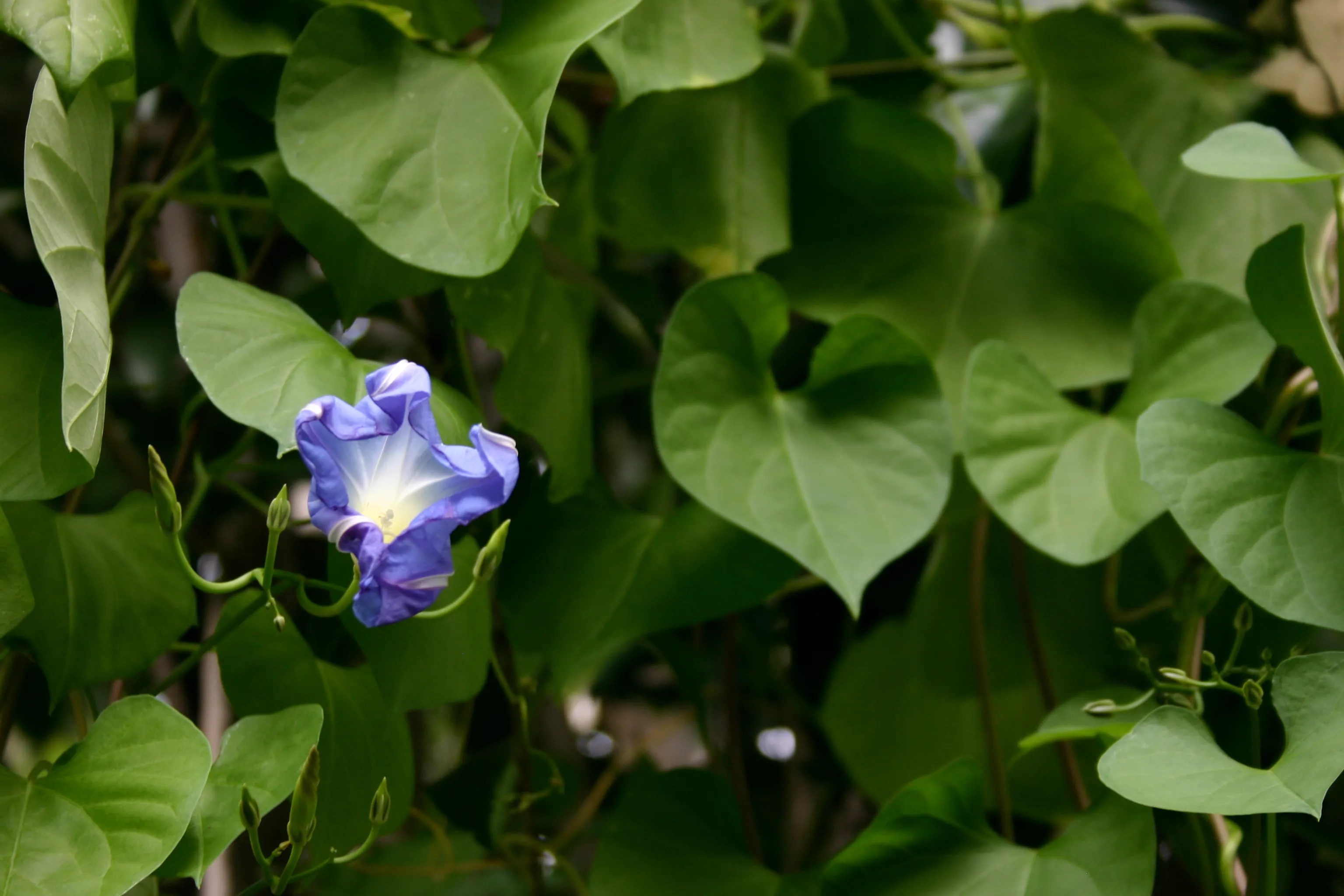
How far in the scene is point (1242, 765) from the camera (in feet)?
1.41

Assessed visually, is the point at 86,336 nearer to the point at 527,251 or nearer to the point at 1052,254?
the point at 527,251

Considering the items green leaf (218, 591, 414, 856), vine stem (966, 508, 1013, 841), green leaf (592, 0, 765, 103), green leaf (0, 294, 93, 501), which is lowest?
vine stem (966, 508, 1013, 841)

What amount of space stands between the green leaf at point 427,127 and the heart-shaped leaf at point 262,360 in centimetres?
5

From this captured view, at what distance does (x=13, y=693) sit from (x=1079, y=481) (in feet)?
1.79

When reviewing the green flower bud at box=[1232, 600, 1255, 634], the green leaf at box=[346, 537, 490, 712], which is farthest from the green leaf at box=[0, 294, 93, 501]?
the green flower bud at box=[1232, 600, 1255, 634]

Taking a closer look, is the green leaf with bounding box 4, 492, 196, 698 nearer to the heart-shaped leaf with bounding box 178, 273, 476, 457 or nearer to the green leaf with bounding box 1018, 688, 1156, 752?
the heart-shaped leaf with bounding box 178, 273, 476, 457

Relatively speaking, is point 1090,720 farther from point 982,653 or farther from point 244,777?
point 244,777

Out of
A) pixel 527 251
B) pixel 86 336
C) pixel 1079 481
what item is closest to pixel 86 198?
pixel 86 336

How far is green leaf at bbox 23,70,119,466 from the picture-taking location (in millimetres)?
376

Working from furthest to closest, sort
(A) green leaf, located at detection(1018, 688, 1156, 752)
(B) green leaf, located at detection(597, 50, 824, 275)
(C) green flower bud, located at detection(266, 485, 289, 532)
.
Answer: (B) green leaf, located at detection(597, 50, 824, 275)
(A) green leaf, located at detection(1018, 688, 1156, 752)
(C) green flower bud, located at detection(266, 485, 289, 532)

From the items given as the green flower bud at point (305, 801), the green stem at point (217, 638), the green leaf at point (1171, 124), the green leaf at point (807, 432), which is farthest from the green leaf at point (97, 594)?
the green leaf at point (1171, 124)

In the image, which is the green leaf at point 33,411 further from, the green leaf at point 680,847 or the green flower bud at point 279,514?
the green leaf at point 680,847

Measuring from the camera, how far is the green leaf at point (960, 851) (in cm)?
48

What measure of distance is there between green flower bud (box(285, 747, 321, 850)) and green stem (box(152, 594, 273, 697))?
0.06 m
